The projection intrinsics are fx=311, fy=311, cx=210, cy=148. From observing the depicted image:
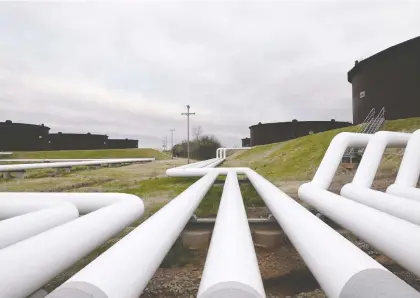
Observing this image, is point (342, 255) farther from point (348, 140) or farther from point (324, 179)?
point (348, 140)

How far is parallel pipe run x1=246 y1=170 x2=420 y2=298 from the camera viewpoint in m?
1.19

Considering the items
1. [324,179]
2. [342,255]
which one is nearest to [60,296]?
[342,255]

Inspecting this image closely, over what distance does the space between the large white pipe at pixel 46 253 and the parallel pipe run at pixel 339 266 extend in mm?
1354

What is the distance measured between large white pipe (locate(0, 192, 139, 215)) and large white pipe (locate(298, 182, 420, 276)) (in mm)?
2094

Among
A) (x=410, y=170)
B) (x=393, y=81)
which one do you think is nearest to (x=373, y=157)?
(x=410, y=170)

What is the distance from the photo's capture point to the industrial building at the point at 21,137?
3897cm

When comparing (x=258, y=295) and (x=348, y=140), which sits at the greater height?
(x=348, y=140)

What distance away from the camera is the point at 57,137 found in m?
47.0

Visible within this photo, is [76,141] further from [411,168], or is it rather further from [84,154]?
[411,168]

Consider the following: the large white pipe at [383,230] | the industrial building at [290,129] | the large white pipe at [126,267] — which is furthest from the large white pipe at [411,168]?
the industrial building at [290,129]

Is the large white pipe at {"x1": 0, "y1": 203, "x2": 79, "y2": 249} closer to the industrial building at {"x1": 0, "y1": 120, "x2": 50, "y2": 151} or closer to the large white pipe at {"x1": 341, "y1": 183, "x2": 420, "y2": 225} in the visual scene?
the large white pipe at {"x1": 341, "y1": 183, "x2": 420, "y2": 225}

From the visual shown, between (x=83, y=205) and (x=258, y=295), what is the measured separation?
2655 millimetres

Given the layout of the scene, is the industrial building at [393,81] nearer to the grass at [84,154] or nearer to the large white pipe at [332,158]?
the large white pipe at [332,158]

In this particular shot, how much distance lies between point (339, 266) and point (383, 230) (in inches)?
32.6
